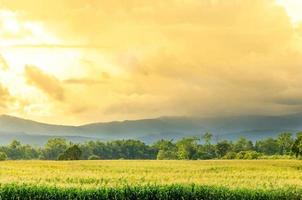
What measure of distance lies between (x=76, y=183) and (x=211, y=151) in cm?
6894

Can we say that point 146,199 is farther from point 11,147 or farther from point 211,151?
point 11,147

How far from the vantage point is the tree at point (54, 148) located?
9443 centimetres

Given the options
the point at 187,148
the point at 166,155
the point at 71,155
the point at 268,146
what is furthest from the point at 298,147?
the point at 268,146

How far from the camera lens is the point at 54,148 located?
96500 mm

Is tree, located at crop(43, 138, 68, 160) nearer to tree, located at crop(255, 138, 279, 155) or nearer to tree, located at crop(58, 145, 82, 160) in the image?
tree, located at crop(58, 145, 82, 160)

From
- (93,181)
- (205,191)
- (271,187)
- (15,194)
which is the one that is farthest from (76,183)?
(271,187)

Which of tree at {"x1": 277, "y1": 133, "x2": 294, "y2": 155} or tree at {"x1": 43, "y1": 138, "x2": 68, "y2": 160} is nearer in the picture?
tree at {"x1": 43, "y1": 138, "x2": 68, "y2": 160}

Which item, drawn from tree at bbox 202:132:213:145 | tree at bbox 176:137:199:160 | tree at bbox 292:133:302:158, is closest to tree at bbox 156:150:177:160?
tree at bbox 176:137:199:160

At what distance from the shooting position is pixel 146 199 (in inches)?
913

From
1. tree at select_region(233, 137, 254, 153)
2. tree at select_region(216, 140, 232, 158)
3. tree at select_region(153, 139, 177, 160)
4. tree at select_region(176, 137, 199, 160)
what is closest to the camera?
tree at select_region(176, 137, 199, 160)

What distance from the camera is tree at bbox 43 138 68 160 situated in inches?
3718

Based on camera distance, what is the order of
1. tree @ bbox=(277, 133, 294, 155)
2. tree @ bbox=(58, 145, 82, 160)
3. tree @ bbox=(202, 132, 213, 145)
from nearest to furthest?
tree @ bbox=(58, 145, 82, 160), tree @ bbox=(277, 133, 294, 155), tree @ bbox=(202, 132, 213, 145)

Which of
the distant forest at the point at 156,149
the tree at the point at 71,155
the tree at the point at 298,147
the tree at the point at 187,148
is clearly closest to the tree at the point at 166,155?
the distant forest at the point at 156,149

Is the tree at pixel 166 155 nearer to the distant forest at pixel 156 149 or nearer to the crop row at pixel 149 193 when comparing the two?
the distant forest at pixel 156 149
